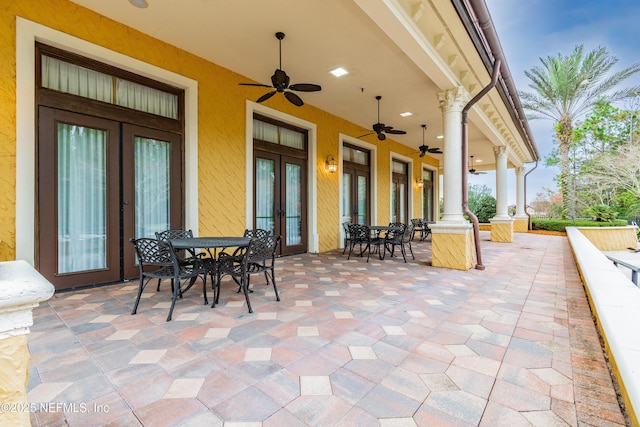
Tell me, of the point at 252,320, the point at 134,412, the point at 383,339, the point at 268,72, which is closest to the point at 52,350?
the point at 134,412

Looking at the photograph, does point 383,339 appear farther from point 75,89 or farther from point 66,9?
point 66,9

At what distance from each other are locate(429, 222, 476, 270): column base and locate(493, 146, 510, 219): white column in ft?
16.4

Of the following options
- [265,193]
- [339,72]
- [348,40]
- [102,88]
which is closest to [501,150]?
[339,72]

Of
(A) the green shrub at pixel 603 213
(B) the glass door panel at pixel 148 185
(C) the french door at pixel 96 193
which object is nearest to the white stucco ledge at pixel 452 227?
(B) the glass door panel at pixel 148 185

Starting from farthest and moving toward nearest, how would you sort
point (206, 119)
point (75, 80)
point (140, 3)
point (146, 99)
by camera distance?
point (206, 119) → point (146, 99) → point (75, 80) → point (140, 3)

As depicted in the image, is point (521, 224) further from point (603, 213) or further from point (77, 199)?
point (77, 199)

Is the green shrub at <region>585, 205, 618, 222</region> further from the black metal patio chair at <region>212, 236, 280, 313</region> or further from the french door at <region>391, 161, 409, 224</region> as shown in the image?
the black metal patio chair at <region>212, 236, 280, 313</region>

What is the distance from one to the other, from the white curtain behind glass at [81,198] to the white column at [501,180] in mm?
9404

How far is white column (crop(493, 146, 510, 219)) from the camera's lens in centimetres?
853

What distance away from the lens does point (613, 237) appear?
328 inches

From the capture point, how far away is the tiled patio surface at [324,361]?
136 cm

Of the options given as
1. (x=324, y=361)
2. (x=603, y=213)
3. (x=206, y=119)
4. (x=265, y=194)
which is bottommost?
(x=324, y=361)

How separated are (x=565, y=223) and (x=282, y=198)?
1201cm

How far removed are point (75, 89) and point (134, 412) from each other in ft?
12.3
